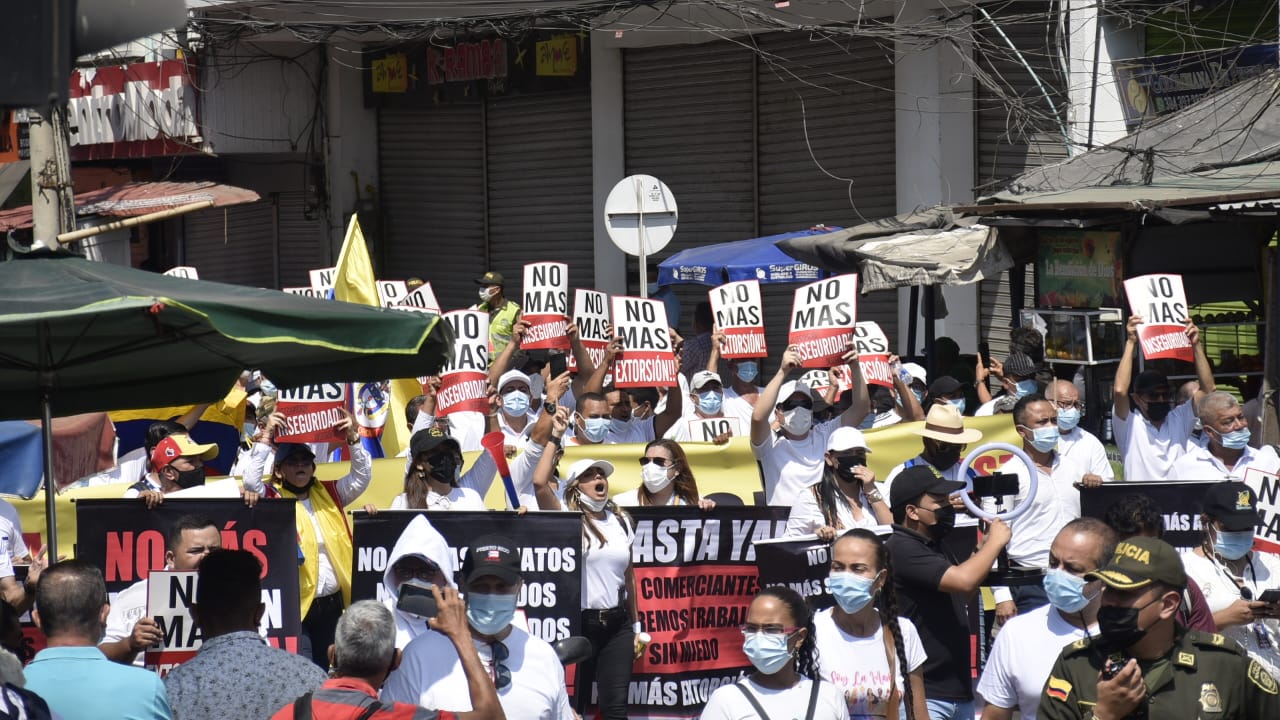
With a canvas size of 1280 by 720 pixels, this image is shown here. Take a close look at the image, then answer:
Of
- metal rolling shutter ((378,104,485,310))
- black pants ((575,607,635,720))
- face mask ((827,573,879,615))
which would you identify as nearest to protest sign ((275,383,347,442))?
black pants ((575,607,635,720))

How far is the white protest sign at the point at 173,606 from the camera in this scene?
618cm

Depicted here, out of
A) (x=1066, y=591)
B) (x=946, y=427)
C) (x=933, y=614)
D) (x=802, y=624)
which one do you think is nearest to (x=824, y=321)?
(x=946, y=427)

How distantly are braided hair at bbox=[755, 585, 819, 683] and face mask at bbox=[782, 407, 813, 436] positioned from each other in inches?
116

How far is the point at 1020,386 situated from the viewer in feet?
36.4

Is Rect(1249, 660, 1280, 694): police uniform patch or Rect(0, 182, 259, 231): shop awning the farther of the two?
Rect(0, 182, 259, 231): shop awning

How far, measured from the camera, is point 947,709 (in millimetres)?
6492

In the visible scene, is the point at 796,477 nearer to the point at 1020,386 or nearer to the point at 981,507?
the point at 981,507

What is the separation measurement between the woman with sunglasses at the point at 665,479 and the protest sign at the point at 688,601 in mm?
155

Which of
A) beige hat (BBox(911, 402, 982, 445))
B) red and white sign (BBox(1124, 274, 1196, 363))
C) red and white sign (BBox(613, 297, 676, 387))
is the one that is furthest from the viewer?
red and white sign (BBox(613, 297, 676, 387))

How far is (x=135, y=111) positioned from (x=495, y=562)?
1872 cm

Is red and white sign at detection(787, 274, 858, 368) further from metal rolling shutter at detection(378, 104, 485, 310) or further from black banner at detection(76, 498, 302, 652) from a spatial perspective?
metal rolling shutter at detection(378, 104, 485, 310)

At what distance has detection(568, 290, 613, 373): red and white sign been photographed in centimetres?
1189

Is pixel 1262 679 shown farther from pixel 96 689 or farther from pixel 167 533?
pixel 167 533

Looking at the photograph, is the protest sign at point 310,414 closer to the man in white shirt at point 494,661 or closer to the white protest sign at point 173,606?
the white protest sign at point 173,606
